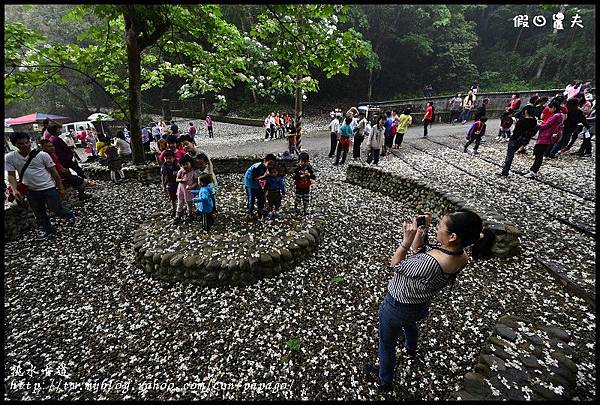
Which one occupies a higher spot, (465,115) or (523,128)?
(465,115)

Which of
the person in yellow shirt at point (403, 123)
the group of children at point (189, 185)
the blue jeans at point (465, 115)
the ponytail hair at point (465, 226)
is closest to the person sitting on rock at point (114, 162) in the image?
the group of children at point (189, 185)

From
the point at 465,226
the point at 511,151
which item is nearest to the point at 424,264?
the point at 465,226

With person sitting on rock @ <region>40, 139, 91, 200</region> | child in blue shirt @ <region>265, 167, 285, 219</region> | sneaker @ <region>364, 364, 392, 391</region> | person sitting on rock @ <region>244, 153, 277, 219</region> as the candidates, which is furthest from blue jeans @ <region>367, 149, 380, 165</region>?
person sitting on rock @ <region>40, 139, 91, 200</region>

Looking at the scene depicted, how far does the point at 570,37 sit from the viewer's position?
1043 inches

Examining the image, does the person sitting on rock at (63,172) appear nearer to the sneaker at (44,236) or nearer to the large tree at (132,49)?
the sneaker at (44,236)

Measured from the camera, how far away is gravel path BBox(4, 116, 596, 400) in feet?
10.3

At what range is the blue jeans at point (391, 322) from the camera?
2.50 metres

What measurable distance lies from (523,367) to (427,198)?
4937 mm

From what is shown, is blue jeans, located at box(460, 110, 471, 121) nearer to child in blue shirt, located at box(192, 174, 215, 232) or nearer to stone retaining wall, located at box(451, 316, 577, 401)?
stone retaining wall, located at box(451, 316, 577, 401)

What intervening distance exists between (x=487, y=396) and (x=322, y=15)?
19.2 feet

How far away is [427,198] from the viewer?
7.31 metres

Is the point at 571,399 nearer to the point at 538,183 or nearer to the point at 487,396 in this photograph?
the point at 487,396

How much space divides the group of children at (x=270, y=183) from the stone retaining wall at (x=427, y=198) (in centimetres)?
342

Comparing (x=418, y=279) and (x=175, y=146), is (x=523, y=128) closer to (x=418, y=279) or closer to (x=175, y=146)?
(x=418, y=279)
